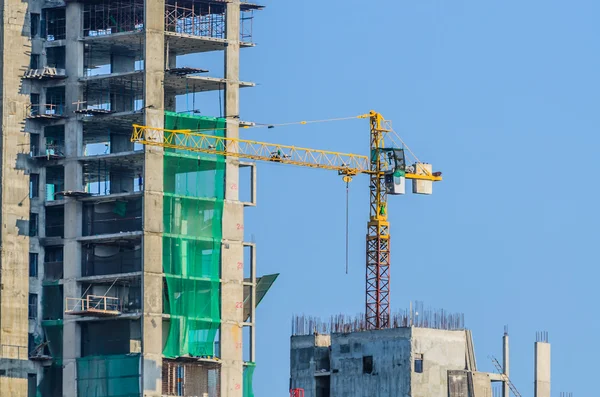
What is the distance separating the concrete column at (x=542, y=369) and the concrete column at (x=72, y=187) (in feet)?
121

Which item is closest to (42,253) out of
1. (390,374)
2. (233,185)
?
(233,185)

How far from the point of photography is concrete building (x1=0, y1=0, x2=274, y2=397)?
178125 millimetres

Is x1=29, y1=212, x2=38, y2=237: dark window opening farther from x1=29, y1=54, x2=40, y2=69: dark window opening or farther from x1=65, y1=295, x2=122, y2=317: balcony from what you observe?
x1=29, y1=54, x2=40, y2=69: dark window opening

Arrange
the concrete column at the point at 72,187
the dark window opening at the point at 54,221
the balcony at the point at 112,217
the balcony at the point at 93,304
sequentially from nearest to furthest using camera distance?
the balcony at the point at 93,304, the concrete column at the point at 72,187, the balcony at the point at 112,217, the dark window opening at the point at 54,221

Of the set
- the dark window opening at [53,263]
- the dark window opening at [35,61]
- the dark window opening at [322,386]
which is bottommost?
the dark window opening at [322,386]

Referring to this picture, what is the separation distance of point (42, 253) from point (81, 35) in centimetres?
1825

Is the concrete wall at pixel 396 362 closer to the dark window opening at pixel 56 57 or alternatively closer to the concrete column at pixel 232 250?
the concrete column at pixel 232 250

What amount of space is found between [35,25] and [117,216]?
58.9 ft

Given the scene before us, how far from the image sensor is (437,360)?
170 metres

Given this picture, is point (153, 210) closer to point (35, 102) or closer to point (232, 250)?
point (232, 250)

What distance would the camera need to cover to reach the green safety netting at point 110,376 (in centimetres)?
17550

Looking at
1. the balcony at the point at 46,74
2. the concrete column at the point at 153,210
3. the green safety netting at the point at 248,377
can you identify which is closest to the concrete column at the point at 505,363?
the green safety netting at the point at 248,377

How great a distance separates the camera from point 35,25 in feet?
610

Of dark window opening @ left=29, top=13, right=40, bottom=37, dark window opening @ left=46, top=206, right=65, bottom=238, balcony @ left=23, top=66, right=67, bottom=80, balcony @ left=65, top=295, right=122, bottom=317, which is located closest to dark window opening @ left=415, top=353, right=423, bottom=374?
balcony @ left=65, top=295, right=122, bottom=317
